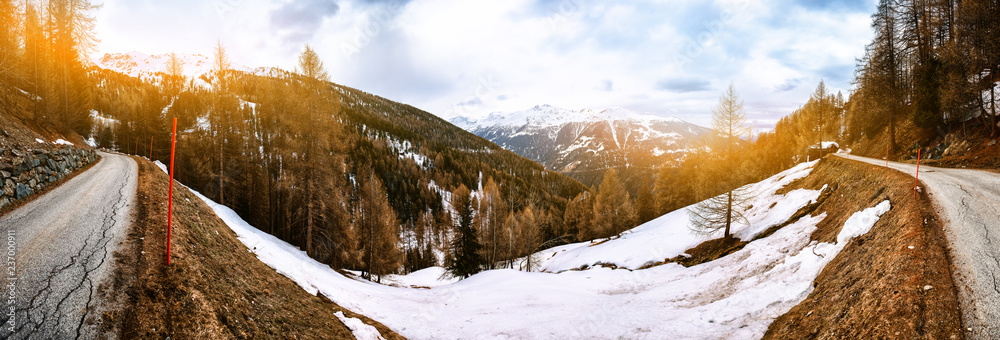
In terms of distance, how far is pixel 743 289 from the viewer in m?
12.1

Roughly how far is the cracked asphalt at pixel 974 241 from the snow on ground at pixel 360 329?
41.3 ft

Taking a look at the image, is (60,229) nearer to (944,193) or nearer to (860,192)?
(944,193)

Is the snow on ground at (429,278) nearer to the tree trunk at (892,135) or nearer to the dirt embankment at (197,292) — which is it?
the dirt embankment at (197,292)

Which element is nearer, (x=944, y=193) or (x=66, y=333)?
(x=66, y=333)

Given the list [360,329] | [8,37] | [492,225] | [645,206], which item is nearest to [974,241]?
[360,329]

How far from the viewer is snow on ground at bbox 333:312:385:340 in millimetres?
9296

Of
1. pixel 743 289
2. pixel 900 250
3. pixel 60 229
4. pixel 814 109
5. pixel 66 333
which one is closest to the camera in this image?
pixel 66 333

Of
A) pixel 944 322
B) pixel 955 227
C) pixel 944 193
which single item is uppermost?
pixel 944 193

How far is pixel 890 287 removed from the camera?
268 inches

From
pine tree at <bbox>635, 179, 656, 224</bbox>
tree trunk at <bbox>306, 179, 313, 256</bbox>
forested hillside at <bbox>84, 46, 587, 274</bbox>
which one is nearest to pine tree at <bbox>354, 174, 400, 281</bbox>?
forested hillside at <bbox>84, 46, 587, 274</bbox>

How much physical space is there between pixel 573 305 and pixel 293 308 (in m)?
10.6

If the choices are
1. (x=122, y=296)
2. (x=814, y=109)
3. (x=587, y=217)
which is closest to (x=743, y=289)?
(x=122, y=296)

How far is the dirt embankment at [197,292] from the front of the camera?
16.3 feet

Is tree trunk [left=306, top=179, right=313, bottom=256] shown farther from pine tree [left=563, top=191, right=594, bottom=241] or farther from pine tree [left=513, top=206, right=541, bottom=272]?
pine tree [left=563, top=191, right=594, bottom=241]
